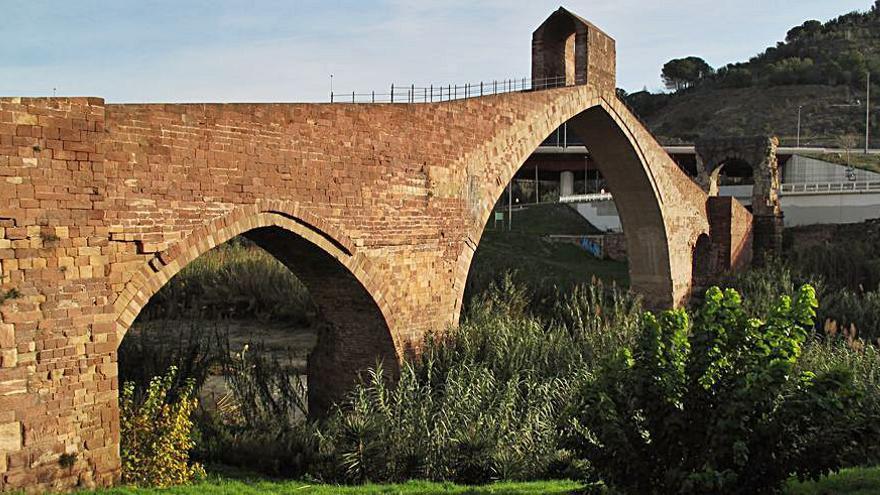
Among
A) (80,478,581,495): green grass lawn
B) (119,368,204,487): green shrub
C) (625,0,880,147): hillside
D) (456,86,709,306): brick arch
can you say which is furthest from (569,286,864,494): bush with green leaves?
(625,0,880,147): hillside

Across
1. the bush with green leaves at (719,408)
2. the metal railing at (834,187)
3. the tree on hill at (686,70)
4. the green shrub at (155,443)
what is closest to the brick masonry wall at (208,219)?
the green shrub at (155,443)

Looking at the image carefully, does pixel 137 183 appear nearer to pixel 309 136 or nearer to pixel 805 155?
pixel 309 136

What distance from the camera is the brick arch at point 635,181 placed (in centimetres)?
1131

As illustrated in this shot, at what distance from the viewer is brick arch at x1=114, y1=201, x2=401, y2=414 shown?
6.55 m

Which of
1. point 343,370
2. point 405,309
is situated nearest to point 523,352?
point 405,309

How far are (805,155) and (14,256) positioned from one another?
38.1m

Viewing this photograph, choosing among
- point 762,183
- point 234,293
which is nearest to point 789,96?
point 762,183

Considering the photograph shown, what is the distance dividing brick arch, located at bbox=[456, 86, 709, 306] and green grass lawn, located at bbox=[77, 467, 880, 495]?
15.9 feet

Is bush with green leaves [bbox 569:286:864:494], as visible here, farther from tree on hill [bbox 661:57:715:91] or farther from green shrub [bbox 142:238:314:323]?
tree on hill [bbox 661:57:715:91]

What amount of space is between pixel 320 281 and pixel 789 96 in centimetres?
5338

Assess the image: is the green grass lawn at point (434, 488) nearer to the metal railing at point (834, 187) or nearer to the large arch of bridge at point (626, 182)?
the large arch of bridge at point (626, 182)

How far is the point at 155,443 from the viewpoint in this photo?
252 inches

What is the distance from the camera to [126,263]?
625cm

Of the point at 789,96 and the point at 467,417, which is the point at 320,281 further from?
the point at 789,96
